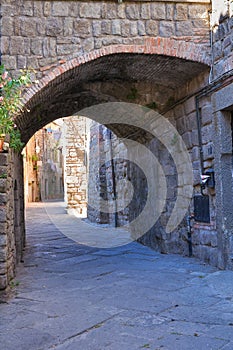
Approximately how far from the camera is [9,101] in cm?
450

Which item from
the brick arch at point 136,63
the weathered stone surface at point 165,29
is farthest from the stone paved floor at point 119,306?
the weathered stone surface at point 165,29

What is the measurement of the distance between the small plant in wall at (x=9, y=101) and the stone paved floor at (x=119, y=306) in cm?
164

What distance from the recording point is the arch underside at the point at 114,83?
5.31m

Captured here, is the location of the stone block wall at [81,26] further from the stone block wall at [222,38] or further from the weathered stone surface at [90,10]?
the stone block wall at [222,38]

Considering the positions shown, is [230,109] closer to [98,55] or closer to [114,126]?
[98,55]

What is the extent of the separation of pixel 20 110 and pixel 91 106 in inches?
117

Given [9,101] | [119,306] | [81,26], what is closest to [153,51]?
[81,26]

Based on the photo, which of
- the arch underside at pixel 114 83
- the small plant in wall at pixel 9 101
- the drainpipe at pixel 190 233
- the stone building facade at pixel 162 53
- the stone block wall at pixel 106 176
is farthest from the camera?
the stone block wall at pixel 106 176

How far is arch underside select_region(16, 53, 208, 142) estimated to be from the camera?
531cm

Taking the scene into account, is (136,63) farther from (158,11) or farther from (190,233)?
(190,233)

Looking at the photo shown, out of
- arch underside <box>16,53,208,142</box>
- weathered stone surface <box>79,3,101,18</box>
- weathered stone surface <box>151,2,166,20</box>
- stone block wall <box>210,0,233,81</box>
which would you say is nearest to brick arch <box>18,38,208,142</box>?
arch underside <box>16,53,208,142</box>

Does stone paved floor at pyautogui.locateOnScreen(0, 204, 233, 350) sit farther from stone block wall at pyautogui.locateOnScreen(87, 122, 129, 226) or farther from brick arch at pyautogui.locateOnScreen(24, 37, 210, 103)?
stone block wall at pyautogui.locateOnScreen(87, 122, 129, 226)

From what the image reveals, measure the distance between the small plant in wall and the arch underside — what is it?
1.14ft

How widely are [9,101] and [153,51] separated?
183cm
